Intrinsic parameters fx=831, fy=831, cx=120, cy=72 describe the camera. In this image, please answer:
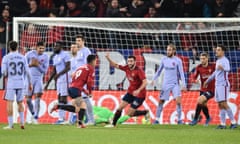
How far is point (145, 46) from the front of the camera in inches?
909

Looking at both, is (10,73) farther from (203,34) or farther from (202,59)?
(203,34)

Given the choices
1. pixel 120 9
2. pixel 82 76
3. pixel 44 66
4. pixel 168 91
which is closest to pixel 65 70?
pixel 44 66

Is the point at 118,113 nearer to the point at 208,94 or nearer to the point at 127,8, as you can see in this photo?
the point at 208,94

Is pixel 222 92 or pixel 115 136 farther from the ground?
pixel 222 92

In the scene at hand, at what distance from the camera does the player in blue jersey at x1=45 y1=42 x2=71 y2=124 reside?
70.1ft

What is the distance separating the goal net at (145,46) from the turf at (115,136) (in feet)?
12.2

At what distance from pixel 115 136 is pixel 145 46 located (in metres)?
7.34

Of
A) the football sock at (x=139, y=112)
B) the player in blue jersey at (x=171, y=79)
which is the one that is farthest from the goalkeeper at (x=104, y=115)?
the player in blue jersey at (x=171, y=79)

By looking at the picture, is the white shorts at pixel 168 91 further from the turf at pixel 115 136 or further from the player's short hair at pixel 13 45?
the player's short hair at pixel 13 45

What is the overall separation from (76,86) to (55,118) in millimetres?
3910

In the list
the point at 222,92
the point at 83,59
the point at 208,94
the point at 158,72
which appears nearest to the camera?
the point at 222,92

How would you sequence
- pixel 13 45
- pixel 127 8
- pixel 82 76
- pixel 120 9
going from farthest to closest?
pixel 127 8, pixel 120 9, pixel 82 76, pixel 13 45

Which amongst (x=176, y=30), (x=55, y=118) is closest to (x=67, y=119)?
(x=55, y=118)

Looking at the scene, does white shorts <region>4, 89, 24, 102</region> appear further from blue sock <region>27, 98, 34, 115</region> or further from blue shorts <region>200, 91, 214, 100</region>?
blue shorts <region>200, 91, 214, 100</region>
